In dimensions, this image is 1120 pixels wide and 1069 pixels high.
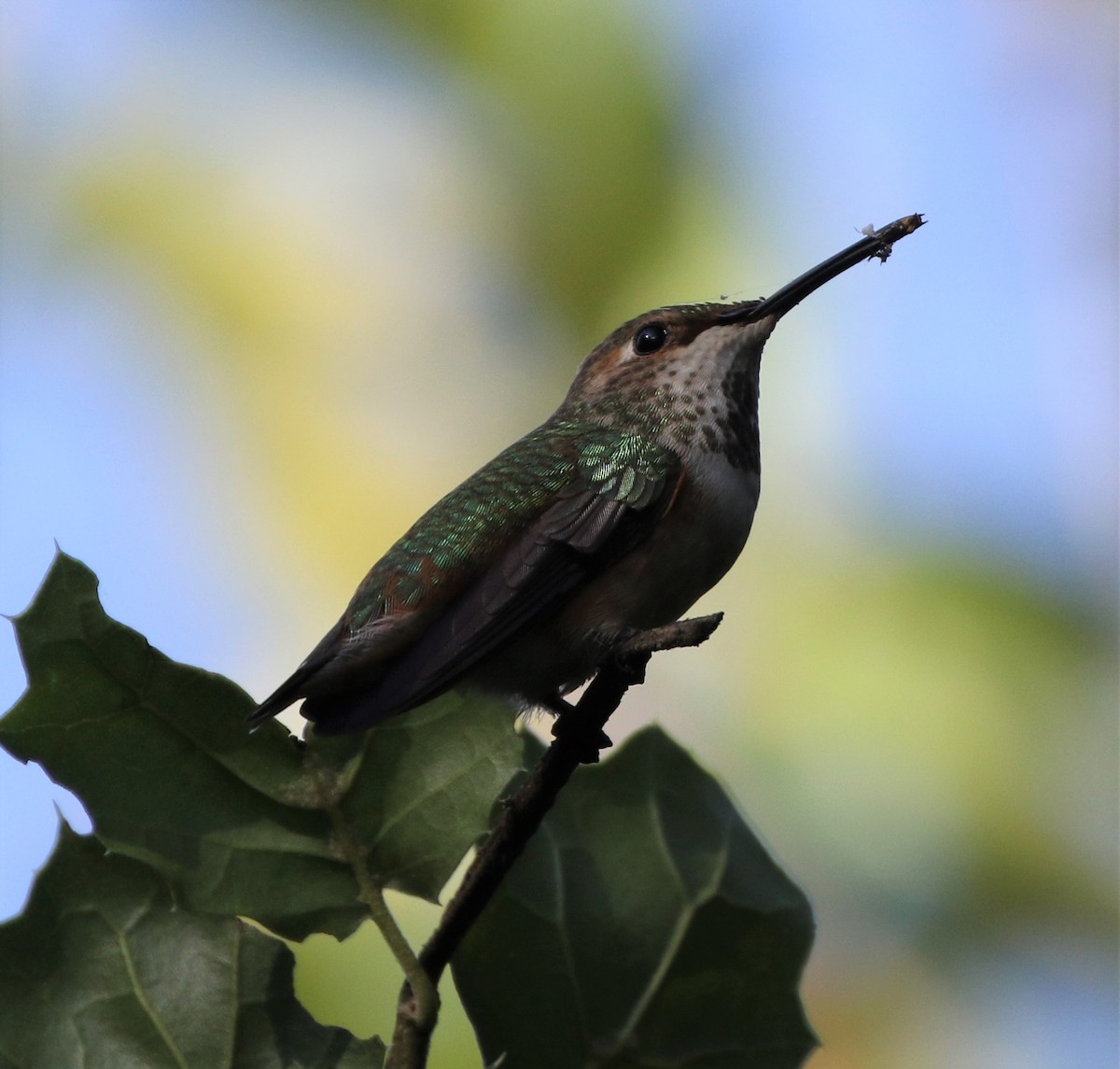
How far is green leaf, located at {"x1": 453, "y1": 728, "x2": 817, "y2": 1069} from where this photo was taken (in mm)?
1786

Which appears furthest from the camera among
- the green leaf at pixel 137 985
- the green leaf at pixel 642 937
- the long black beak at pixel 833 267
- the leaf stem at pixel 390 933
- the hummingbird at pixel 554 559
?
the long black beak at pixel 833 267

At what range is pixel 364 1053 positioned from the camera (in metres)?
1.64

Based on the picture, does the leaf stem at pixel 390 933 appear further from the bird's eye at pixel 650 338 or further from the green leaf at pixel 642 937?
the bird's eye at pixel 650 338

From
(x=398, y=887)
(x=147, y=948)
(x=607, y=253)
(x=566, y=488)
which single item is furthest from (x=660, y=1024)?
(x=607, y=253)

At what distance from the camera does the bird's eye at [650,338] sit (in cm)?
311

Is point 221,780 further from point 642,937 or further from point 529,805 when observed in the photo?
point 642,937

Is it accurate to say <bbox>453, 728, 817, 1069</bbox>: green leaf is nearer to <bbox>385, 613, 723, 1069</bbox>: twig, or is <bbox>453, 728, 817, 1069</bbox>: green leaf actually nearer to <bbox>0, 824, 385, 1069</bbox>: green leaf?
<bbox>385, 613, 723, 1069</bbox>: twig

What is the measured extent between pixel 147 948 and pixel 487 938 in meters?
0.41

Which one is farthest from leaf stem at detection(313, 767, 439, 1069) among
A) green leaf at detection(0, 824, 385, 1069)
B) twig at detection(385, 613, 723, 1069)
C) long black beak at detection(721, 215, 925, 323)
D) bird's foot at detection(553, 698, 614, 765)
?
long black beak at detection(721, 215, 925, 323)

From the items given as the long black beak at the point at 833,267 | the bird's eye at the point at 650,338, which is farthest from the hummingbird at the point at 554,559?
the bird's eye at the point at 650,338

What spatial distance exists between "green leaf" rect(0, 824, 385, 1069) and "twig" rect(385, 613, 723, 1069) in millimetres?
195

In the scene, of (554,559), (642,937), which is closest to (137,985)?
(642,937)

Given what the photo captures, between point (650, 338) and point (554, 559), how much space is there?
97 centimetres

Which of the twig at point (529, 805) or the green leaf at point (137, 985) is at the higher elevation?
the twig at point (529, 805)
